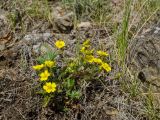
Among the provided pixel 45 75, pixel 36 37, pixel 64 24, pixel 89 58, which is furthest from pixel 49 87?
pixel 64 24

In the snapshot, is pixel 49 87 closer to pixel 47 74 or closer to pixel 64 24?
pixel 47 74

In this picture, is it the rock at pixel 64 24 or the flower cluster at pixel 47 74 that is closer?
the flower cluster at pixel 47 74

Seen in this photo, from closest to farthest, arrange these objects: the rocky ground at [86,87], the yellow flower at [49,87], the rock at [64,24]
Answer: the yellow flower at [49,87] < the rocky ground at [86,87] < the rock at [64,24]

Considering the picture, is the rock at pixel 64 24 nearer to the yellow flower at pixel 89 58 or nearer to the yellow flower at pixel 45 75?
the yellow flower at pixel 89 58

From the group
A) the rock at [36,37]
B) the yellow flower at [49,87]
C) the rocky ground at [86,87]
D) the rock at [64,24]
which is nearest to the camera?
the yellow flower at [49,87]

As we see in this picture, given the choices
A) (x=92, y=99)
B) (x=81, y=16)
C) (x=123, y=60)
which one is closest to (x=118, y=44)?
(x=123, y=60)

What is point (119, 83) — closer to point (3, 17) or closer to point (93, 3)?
point (93, 3)

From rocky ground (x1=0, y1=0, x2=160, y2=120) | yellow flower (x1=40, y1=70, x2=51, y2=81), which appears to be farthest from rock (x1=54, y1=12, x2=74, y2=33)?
yellow flower (x1=40, y1=70, x2=51, y2=81)

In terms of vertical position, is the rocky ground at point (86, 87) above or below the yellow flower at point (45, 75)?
below

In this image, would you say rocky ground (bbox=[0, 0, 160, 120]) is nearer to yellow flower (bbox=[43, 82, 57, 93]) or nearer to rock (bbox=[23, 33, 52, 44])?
rock (bbox=[23, 33, 52, 44])

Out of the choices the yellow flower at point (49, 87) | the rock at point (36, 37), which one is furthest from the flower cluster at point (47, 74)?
the rock at point (36, 37)
